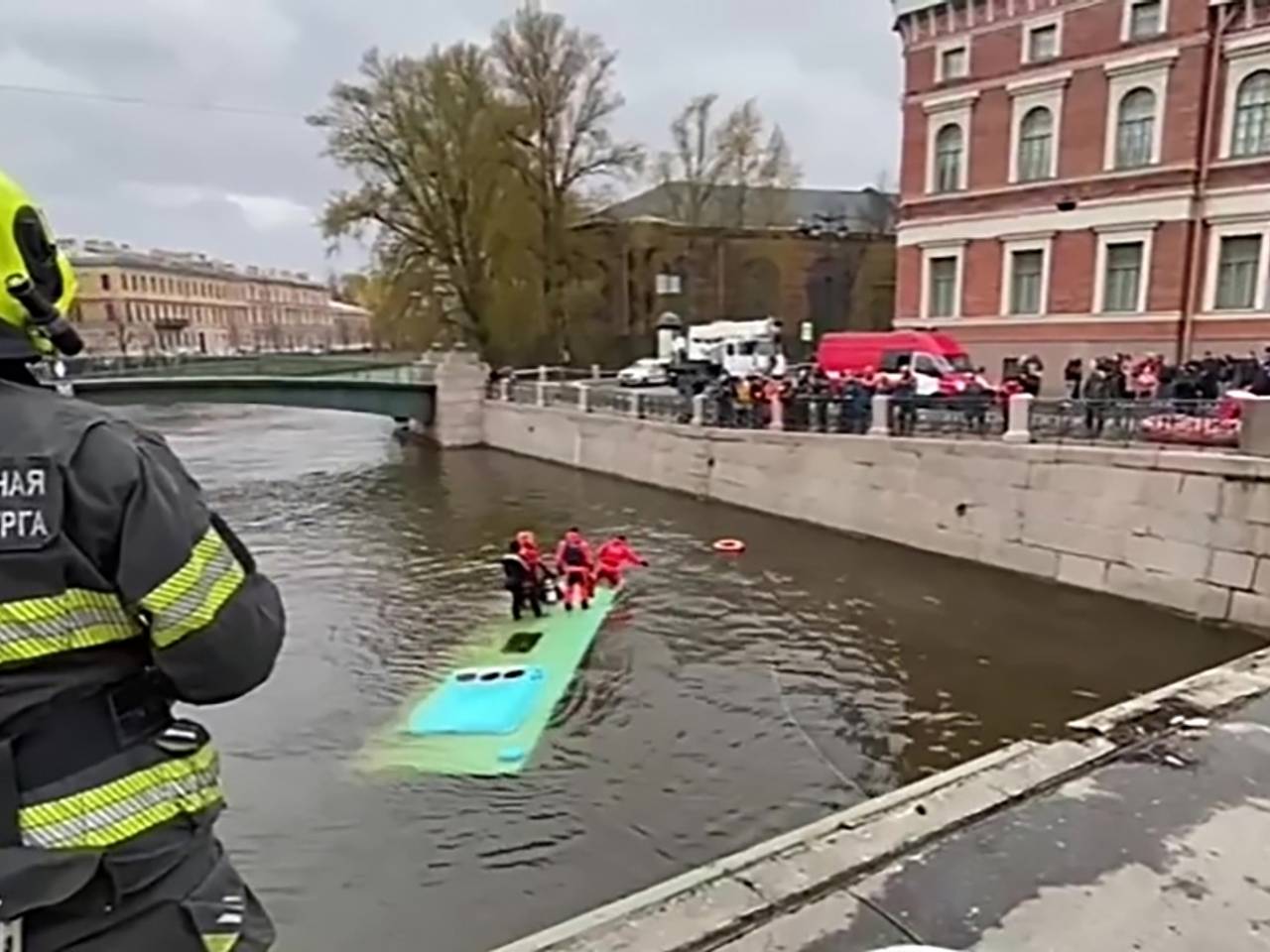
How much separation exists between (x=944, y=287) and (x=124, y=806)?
30.0m

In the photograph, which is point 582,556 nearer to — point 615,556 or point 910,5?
point 615,556

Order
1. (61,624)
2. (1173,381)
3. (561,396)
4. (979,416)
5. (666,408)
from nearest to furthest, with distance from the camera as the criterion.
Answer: (61,624) < (979,416) < (1173,381) < (666,408) < (561,396)

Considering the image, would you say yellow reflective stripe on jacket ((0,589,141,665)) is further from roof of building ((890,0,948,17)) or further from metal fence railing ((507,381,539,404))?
roof of building ((890,0,948,17))

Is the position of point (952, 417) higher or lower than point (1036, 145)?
lower

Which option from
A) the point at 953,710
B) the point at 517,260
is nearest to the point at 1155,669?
the point at 953,710

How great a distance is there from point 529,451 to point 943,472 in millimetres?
16123

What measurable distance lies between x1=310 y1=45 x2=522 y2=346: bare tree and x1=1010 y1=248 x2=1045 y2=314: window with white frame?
659 inches

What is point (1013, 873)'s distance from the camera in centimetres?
347

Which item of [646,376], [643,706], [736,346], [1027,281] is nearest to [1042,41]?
[1027,281]

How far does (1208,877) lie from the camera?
346 cm

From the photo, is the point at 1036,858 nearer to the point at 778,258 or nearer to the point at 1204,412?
the point at 1204,412

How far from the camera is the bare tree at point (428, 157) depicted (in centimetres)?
3316

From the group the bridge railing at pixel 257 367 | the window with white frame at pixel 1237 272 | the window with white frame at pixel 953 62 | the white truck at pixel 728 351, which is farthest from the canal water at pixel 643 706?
the bridge railing at pixel 257 367

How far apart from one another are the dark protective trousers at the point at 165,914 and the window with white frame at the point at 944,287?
29.3 m
